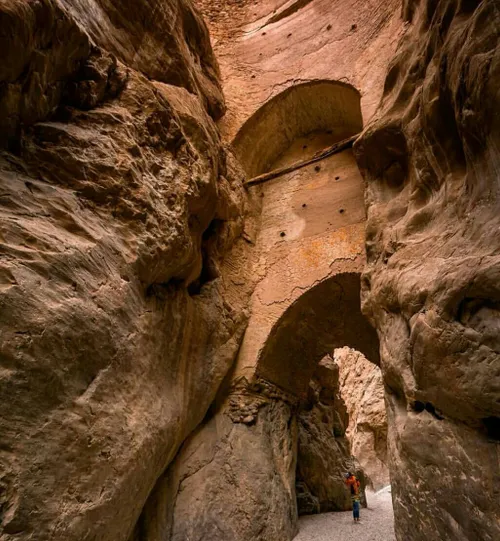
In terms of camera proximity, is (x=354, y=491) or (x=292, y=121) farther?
(x=292, y=121)

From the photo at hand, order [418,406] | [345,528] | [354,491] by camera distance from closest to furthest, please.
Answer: [418,406], [345,528], [354,491]

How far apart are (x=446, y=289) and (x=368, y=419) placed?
41.5 ft

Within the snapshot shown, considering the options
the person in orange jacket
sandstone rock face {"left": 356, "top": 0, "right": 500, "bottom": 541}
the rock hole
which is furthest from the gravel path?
the rock hole

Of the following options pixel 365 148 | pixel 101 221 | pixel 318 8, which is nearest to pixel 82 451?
pixel 101 221

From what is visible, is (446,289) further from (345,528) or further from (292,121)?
(292,121)

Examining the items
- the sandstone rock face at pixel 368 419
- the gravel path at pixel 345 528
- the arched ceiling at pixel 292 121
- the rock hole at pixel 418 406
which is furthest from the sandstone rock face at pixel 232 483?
the sandstone rock face at pixel 368 419

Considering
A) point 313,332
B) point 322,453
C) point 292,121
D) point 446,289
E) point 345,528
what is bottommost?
point 345,528

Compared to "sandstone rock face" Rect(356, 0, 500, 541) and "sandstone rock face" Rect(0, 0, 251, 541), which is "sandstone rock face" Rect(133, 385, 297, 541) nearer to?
"sandstone rock face" Rect(0, 0, 251, 541)

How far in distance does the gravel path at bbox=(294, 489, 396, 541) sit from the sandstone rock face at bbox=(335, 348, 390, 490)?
695 centimetres

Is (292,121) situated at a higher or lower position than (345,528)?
higher

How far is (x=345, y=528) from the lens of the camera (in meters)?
5.41

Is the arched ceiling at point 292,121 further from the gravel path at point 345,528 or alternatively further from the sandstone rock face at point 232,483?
the gravel path at point 345,528

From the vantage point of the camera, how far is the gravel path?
194 inches

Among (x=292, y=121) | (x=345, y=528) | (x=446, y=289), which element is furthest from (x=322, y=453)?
(x=292, y=121)
